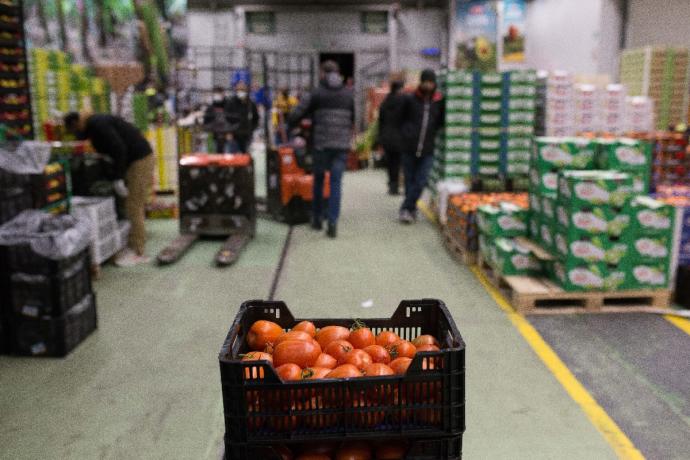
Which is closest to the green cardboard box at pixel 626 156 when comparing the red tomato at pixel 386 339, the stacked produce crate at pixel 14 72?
the red tomato at pixel 386 339

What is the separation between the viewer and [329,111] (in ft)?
25.6

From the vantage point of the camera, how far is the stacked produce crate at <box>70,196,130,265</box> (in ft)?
20.5

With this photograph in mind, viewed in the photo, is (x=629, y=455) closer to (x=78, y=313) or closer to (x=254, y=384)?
(x=254, y=384)

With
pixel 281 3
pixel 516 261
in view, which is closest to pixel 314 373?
pixel 516 261

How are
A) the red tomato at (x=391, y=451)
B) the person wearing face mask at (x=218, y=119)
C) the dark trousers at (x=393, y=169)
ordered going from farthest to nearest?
1. the dark trousers at (x=393, y=169)
2. the person wearing face mask at (x=218, y=119)
3. the red tomato at (x=391, y=451)

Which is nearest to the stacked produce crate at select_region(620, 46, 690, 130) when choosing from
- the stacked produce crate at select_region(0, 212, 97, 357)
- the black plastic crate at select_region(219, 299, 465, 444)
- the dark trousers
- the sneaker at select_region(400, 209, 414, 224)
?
the dark trousers

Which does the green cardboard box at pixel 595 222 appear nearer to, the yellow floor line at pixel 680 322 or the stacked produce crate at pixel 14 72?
the yellow floor line at pixel 680 322

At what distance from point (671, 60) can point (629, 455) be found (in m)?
11.9

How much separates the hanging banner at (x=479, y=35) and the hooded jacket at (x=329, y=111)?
13.3 meters

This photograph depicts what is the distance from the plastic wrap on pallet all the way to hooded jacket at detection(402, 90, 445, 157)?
4.99m

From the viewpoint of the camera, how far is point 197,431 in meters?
3.45

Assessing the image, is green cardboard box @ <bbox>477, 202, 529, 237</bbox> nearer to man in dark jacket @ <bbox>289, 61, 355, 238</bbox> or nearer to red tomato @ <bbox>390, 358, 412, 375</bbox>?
man in dark jacket @ <bbox>289, 61, 355, 238</bbox>

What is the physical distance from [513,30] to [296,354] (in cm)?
1828

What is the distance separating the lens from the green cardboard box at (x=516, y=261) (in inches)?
223
